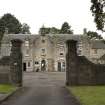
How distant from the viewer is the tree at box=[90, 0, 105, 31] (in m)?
25.4

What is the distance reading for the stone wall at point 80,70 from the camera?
145 ft

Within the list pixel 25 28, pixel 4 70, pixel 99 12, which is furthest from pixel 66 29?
pixel 99 12

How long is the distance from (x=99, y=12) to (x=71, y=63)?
1883cm

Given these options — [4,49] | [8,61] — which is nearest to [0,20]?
[4,49]

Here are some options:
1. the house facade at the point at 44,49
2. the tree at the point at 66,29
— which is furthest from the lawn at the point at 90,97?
the tree at the point at 66,29

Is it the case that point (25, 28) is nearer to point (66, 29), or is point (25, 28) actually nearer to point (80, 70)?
point (66, 29)

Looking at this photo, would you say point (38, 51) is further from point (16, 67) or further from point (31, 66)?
point (16, 67)

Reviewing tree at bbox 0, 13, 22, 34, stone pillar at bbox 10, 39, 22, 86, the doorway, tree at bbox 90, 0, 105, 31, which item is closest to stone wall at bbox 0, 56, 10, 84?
stone pillar at bbox 10, 39, 22, 86

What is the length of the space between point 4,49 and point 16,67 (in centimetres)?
6172

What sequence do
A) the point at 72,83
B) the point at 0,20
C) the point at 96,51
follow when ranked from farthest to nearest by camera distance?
1. the point at 0,20
2. the point at 96,51
3. the point at 72,83

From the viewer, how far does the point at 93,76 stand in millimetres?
44750

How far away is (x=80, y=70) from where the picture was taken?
146ft

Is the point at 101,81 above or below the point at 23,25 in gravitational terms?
below

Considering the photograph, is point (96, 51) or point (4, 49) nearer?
point (4, 49)
